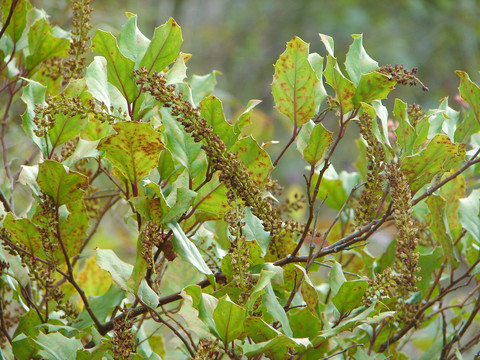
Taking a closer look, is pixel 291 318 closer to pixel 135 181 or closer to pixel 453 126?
pixel 135 181

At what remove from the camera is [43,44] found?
102 cm

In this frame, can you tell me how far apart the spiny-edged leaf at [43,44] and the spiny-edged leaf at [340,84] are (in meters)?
0.48

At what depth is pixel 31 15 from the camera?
3.81ft

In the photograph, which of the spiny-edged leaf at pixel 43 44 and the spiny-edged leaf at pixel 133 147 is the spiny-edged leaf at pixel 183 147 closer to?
the spiny-edged leaf at pixel 133 147

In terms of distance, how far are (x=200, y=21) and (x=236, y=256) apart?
194 inches

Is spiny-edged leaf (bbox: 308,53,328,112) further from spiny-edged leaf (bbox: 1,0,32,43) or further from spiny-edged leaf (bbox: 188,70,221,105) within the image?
spiny-edged leaf (bbox: 1,0,32,43)

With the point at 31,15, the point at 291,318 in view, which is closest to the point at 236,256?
the point at 291,318

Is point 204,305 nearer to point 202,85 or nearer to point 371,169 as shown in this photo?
point 371,169

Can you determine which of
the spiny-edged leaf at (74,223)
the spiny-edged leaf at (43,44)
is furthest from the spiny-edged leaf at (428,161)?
the spiny-edged leaf at (43,44)

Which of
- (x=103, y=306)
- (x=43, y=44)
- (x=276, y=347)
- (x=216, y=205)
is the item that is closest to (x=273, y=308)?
(x=276, y=347)

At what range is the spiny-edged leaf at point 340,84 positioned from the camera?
31.6 inches

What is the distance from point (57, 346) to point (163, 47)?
429 mm

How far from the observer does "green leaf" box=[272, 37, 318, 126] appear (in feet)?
2.64

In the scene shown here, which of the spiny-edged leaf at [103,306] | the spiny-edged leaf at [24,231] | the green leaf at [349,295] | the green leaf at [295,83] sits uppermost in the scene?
the green leaf at [295,83]
